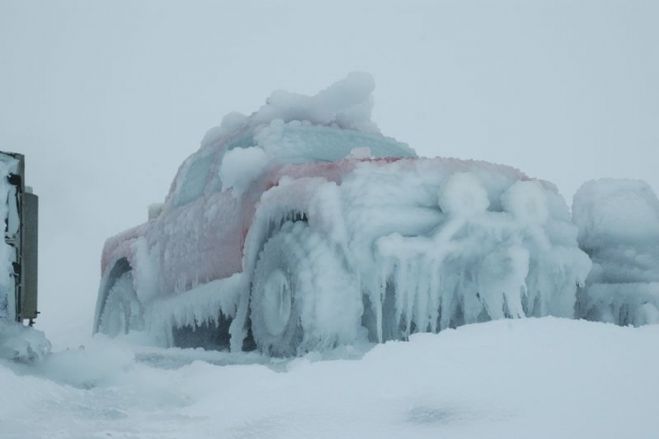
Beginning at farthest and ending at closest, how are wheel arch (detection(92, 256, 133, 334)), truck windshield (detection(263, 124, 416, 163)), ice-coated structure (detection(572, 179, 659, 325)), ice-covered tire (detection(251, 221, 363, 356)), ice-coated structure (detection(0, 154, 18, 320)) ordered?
1. wheel arch (detection(92, 256, 133, 334))
2. truck windshield (detection(263, 124, 416, 163))
3. ice-coated structure (detection(572, 179, 659, 325))
4. ice-covered tire (detection(251, 221, 363, 356))
5. ice-coated structure (detection(0, 154, 18, 320))

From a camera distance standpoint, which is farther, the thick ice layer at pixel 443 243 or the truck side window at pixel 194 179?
the truck side window at pixel 194 179

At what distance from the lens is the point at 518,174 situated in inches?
190

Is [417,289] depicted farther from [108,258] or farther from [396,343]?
[108,258]

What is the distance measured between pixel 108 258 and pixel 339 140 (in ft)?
9.79

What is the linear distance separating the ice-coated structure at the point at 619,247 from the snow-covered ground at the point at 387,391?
3.80 ft

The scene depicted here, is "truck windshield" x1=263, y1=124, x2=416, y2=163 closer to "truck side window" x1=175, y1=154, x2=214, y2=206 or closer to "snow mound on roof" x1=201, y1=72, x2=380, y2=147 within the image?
"snow mound on roof" x1=201, y1=72, x2=380, y2=147

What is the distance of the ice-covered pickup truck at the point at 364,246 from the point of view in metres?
4.27

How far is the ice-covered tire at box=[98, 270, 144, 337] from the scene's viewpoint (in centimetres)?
702

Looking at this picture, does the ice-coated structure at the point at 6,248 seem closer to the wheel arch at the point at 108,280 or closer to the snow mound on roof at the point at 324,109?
the snow mound on roof at the point at 324,109

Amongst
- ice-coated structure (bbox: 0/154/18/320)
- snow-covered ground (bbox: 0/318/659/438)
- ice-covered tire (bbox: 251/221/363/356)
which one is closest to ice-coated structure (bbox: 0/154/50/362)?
ice-coated structure (bbox: 0/154/18/320)

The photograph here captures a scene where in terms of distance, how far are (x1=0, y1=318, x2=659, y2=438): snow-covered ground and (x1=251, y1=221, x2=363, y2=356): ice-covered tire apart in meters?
0.21

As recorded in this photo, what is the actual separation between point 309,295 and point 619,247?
2.34 m

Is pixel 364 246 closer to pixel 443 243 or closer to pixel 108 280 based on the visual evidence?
pixel 443 243

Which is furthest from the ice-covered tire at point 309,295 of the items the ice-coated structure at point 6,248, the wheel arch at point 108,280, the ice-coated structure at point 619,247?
the wheel arch at point 108,280
